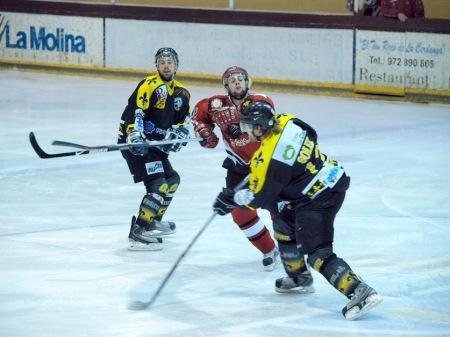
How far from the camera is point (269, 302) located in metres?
6.16

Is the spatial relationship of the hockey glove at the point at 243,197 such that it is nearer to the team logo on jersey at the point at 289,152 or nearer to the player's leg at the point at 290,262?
the team logo on jersey at the point at 289,152

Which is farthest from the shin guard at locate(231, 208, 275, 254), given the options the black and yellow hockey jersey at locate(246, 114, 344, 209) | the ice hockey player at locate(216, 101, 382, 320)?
the black and yellow hockey jersey at locate(246, 114, 344, 209)

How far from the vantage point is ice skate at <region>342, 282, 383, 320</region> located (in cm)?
575

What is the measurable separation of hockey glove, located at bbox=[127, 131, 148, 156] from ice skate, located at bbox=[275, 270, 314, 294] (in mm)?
1493

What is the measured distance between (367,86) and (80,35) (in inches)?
189

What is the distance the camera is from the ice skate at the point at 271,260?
6.91 meters

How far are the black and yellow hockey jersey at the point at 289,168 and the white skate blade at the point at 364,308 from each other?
1.95ft

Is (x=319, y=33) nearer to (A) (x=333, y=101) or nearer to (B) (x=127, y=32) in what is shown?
(A) (x=333, y=101)

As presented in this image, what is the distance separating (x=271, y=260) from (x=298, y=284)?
0.63 metres

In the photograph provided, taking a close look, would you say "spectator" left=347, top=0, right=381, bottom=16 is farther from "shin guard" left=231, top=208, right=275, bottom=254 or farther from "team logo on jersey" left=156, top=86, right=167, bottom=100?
"shin guard" left=231, top=208, right=275, bottom=254

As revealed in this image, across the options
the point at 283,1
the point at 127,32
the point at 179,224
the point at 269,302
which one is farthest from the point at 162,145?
the point at 283,1

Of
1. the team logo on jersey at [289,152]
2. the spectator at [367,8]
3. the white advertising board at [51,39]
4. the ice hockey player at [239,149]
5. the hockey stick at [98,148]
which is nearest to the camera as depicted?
the team logo on jersey at [289,152]

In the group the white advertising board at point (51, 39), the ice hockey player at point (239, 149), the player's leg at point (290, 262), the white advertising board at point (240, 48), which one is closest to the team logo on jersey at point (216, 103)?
the ice hockey player at point (239, 149)

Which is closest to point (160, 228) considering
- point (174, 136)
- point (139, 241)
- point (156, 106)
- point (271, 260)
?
point (139, 241)
